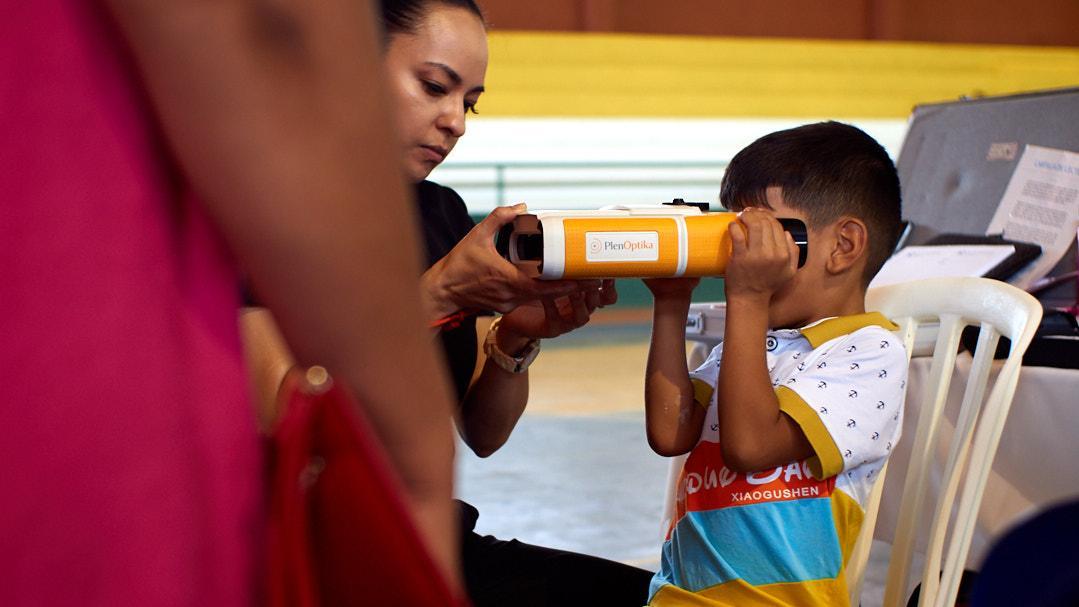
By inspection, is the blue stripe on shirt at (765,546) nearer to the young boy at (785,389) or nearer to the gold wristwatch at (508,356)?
the young boy at (785,389)

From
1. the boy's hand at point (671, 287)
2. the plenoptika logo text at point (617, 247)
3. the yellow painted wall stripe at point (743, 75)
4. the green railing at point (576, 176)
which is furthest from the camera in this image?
the yellow painted wall stripe at point (743, 75)

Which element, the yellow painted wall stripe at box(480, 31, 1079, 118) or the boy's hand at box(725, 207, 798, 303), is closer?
the boy's hand at box(725, 207, 798, 303)

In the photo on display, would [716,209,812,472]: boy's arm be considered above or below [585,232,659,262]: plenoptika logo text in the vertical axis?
below

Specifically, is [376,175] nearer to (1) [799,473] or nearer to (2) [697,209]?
(2) [697,209]

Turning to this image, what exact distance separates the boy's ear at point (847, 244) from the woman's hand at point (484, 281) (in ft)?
0.99

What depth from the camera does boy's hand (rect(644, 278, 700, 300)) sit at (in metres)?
1.11

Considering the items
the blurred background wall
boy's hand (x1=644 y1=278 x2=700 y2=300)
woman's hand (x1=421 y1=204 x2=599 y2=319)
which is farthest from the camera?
the blurred background wall

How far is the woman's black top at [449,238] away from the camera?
134cm

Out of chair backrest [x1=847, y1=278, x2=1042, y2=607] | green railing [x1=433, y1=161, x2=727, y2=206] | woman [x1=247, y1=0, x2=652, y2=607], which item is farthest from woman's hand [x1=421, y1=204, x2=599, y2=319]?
green railing [x1=433, y1=161, x2=727, y2=206]

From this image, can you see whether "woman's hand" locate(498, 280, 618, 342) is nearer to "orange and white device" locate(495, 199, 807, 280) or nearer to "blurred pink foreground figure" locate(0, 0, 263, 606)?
"orange and white device" locate(495, 199, 807, 280)

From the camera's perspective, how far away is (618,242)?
35.3 inches

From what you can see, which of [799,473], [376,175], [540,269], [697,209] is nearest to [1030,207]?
[799,473]

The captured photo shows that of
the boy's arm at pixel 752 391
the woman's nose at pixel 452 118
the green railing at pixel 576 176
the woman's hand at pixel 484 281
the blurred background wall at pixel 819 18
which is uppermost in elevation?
the woman's nose at pixel 452 118

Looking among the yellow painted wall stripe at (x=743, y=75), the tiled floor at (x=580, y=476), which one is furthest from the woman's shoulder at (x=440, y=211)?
the yellow painted wall stripe at (x=743, y=75)
